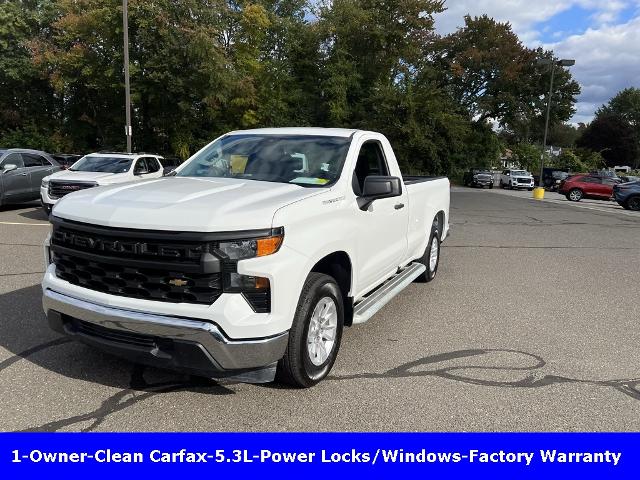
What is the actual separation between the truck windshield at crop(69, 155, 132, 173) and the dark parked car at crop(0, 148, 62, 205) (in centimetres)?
179

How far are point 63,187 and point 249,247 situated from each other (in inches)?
366

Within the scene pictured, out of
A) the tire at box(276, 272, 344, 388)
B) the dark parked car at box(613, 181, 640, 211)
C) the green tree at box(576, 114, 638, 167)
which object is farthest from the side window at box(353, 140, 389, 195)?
the green tree at box(576, 114, 638, 167)

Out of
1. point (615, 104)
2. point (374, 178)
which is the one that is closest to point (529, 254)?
point (374, 178)

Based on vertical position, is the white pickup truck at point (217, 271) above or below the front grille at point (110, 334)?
above

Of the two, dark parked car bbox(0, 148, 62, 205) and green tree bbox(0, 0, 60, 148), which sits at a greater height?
green tree bbox(0, 0, 60, 148)

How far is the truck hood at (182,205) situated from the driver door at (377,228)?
0.74 metres

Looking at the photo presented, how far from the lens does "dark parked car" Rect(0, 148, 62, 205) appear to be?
13195mm

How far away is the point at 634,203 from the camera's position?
23328 millimetres

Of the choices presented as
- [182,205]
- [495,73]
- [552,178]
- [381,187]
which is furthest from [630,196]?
[495,73]

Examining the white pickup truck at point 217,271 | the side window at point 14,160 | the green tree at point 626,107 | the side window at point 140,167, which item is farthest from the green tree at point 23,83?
the green tree at point 626,107

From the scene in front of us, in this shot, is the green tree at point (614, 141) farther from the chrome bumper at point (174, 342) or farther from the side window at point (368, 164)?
the chrome bumper at point (174, 342)

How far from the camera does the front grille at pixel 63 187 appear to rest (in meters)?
10.9

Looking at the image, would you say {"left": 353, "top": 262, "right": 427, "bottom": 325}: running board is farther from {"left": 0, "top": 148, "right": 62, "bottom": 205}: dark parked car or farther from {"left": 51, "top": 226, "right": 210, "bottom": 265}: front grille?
{"left": 0, "top": 148, "right": 62, "bottom": 205}: dark parked car

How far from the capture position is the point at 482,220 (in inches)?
651
